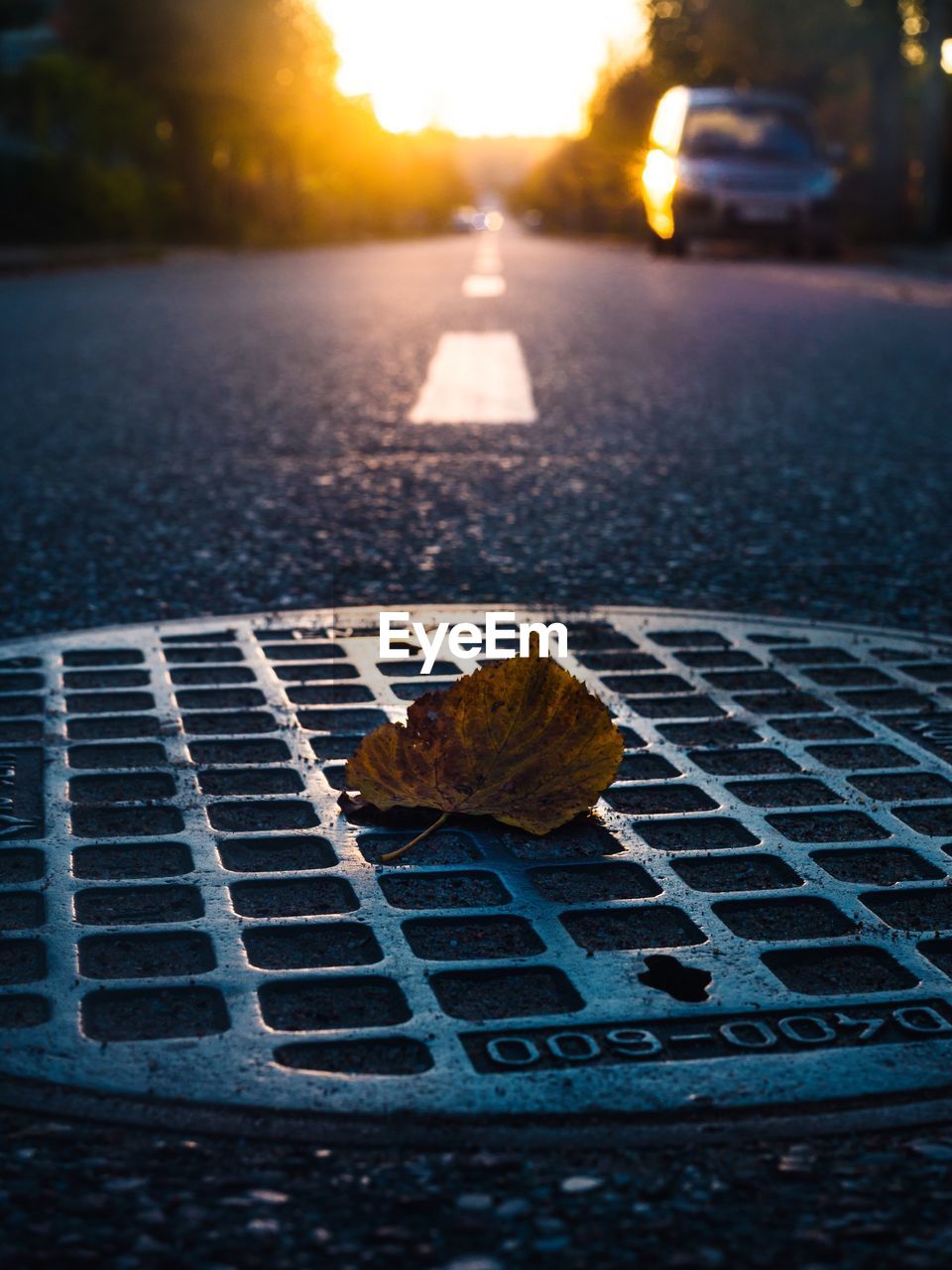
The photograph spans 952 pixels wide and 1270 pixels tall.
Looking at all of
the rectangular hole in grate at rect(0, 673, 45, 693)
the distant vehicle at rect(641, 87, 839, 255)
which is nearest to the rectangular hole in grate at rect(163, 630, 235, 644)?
the rectangular hole in grate at rect(0, 673, 45, 693)

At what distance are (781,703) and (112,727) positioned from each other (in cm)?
96

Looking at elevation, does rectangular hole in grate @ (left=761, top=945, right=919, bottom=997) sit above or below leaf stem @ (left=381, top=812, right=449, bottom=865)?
below

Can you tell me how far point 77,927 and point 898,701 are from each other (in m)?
1.30

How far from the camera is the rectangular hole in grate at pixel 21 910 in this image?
1695 mm

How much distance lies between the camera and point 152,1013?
152cm

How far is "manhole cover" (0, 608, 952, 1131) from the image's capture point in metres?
1.40

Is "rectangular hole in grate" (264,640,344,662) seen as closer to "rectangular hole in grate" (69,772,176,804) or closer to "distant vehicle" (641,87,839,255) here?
"rectangular hole in grate" (69,772,176,804)

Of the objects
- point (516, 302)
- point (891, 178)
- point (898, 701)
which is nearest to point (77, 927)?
point (898, 701)

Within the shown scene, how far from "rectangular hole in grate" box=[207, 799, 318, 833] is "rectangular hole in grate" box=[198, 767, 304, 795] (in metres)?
0.05

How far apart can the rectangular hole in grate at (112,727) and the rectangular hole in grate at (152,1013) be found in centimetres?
79

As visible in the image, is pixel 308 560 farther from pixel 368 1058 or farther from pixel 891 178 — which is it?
pixel 891 178

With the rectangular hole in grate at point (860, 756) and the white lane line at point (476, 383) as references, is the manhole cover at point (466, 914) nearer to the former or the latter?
the rectangular hole in grate at point (860, 756)

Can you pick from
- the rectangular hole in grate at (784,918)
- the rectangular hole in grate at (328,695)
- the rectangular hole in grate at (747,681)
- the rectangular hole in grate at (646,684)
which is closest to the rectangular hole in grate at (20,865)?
the rectangular hole in grate at (328,695)

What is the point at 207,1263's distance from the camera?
1.17 m
